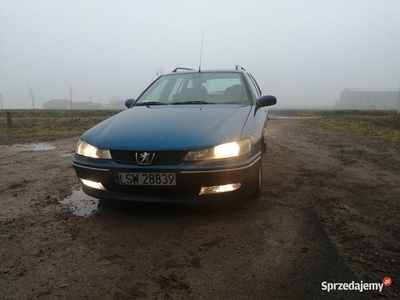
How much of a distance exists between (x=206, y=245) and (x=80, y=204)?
166cm

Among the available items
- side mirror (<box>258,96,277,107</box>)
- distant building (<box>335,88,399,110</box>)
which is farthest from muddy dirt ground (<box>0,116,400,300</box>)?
distant building (<box>335,88,399,110</box>)

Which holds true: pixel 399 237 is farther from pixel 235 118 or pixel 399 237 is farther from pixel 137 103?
pixel 137 103

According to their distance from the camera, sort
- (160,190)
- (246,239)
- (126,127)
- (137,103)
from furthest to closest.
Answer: (137,103) → (126,127) → (160,190) → (246,239)

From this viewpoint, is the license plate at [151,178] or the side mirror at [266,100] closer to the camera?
the license plate at [151,178]

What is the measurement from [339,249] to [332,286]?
479mm

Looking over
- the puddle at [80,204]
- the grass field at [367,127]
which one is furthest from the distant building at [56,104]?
the puddle at [80,204]

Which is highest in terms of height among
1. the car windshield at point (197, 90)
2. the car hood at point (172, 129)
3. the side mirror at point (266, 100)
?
the car windshield at point (197, 90)

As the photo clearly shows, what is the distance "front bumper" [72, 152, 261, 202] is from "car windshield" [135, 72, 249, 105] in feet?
4.17

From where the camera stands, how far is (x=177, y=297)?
1.63m

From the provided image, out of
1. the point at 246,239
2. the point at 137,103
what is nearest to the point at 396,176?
the point at 246,239

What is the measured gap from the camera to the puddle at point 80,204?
9.73ft

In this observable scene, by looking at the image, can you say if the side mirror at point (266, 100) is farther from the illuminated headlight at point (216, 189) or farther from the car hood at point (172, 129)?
the illuminated headlight at point (216, 189)

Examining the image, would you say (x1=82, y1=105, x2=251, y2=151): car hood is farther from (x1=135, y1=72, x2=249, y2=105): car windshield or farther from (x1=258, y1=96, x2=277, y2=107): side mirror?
(x1=258, y1=96, x2=277, y2=107): side mirror

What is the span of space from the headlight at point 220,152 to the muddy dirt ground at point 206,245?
60 cm
